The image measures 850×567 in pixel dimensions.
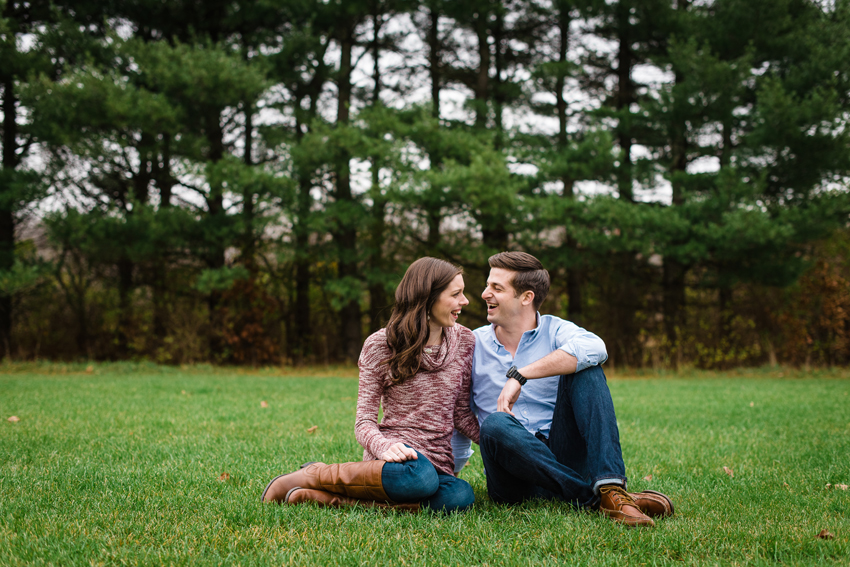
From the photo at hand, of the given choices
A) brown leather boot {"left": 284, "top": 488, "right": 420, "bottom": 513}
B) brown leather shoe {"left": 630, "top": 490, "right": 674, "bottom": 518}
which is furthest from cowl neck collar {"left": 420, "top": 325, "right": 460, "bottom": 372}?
brown leather shoe {"left": 630, "top": 490, "right": 674, "bottom": 518}

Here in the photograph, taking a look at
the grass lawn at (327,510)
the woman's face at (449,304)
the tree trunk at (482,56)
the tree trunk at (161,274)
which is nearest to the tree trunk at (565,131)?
the tree trunk at (482,56)

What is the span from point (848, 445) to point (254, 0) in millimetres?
14791

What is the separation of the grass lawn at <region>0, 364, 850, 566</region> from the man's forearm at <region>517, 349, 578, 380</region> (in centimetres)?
67

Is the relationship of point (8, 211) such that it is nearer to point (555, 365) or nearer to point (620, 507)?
point (555, 365)

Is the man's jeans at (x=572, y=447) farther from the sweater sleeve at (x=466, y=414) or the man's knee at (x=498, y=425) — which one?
the sweater sleeve at (x=466, y=414)

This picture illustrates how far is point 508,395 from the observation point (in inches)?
118

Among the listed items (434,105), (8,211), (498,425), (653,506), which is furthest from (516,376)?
(8,211)

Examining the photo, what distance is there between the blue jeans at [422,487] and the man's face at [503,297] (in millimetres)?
855

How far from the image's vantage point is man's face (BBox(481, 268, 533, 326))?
3277 millimetres

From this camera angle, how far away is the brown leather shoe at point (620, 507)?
2703 mm

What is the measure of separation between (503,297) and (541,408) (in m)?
0.65

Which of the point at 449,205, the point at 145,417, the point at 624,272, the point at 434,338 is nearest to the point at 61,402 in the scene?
the point at 145,417

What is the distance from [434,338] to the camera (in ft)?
10.3

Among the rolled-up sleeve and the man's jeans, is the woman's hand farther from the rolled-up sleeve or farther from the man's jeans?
the rolled-up sleeve
